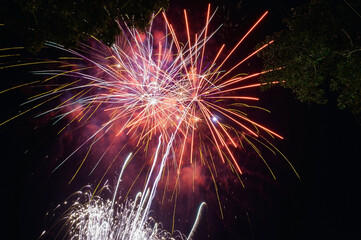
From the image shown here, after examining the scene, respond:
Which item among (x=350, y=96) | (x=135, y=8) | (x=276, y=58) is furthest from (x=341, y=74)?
(x=135, y=8)

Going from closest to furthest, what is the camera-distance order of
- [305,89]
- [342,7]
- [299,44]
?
[342,7], [299,44], [305,89]

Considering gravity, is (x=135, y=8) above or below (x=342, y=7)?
below

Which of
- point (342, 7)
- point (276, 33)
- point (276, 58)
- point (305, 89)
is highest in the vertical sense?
point (276, 33)

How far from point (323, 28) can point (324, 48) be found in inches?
23.5

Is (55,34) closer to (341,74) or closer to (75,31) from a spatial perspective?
(75,31)

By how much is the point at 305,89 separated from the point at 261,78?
151 cm

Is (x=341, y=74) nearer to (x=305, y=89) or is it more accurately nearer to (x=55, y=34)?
(x=305, y=89)

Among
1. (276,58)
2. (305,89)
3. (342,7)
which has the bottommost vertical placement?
(305,89)

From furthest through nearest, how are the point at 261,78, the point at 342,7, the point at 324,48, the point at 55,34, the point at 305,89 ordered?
the point at 261,78 → the point at 305,89 → the point at 324,48 → the point at 342,7 → the point at 55,34

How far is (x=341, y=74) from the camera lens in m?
6.32

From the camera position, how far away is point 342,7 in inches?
230

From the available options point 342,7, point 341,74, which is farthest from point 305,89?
point 342,7

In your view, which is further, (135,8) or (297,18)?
(297,18)

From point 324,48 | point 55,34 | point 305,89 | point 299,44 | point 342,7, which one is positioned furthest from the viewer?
point 305,89
